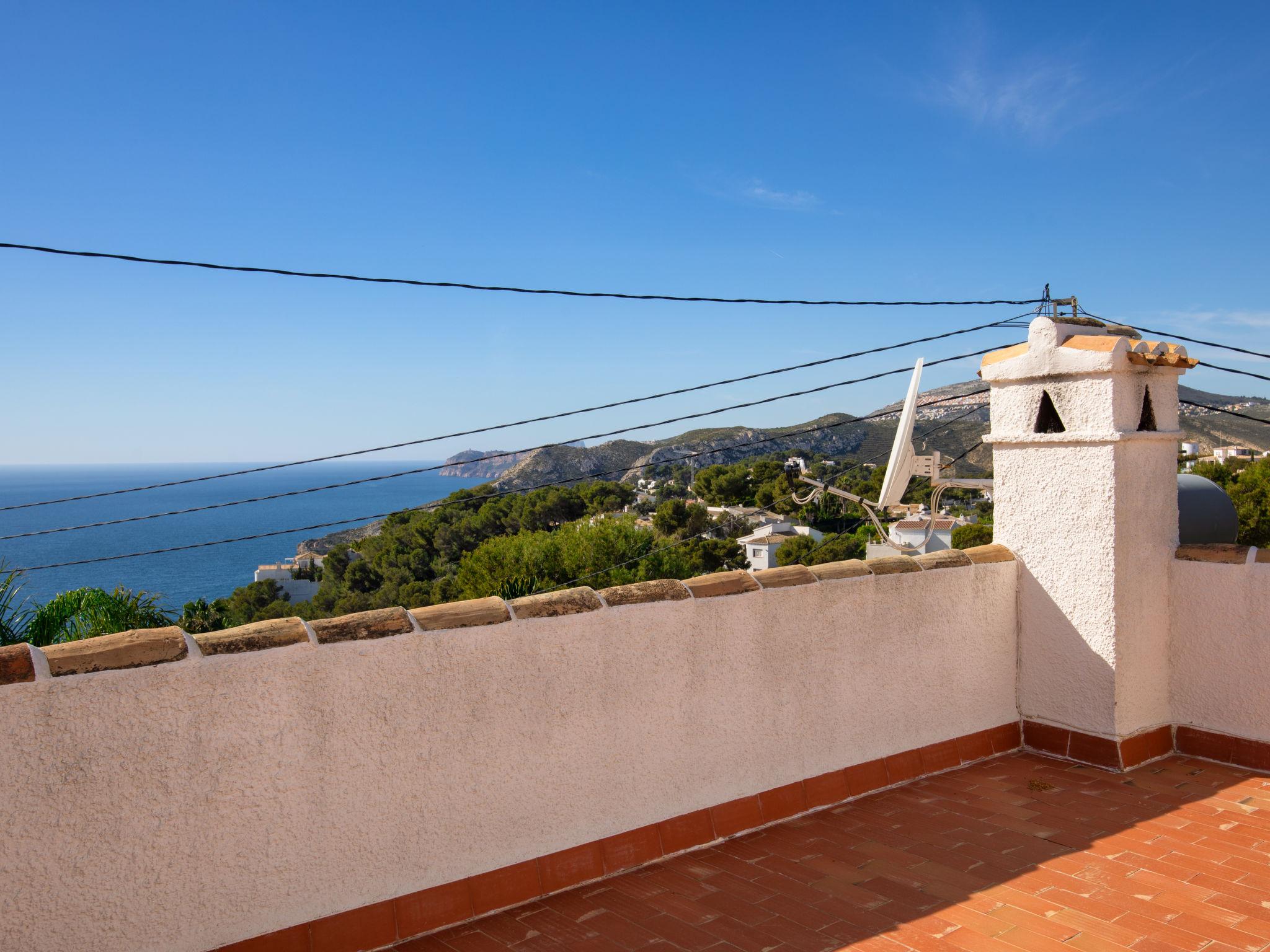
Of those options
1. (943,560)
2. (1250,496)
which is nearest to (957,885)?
(943,560)

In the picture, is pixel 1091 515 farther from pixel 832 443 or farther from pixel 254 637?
pixel 832 443

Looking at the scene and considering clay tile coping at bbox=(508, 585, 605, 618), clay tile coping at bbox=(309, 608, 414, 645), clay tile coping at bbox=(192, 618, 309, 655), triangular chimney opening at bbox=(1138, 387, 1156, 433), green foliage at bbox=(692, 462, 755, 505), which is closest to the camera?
clay tile coping at bbox=(192, 618, 309, 655)

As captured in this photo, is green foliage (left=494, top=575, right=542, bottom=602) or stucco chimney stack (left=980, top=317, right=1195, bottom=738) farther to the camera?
green foliage (left=494, top=575, right=542, bottom=602)

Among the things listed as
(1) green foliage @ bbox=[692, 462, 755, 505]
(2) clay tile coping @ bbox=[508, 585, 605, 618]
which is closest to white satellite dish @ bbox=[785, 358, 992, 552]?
(2) clay tile coping @ bbox=[508, 585, 605, 618]

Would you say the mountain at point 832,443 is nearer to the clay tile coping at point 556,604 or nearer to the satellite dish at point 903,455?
the satellite dish at point 903,455

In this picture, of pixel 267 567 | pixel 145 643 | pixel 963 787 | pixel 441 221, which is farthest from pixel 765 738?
pixel 267 567

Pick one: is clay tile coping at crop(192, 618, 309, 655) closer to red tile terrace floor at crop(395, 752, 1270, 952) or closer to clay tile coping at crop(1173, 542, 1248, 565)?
A: red tile terrace floor at crop(395, 752, 1270, 952)

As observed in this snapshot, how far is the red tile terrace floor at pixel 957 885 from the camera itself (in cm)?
269

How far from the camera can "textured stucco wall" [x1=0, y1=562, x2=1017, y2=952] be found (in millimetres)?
2219

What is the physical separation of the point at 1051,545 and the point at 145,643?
4.28 metres

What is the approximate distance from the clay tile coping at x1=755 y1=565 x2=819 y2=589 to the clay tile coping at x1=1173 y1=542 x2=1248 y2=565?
88.7 inches

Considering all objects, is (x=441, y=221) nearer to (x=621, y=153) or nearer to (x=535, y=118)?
(x=621, y=153)

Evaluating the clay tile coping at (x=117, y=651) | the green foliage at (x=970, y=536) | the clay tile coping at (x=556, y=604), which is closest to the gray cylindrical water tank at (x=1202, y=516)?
the clay tile coping at (x=556, y=604)

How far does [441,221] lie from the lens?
27.3m
